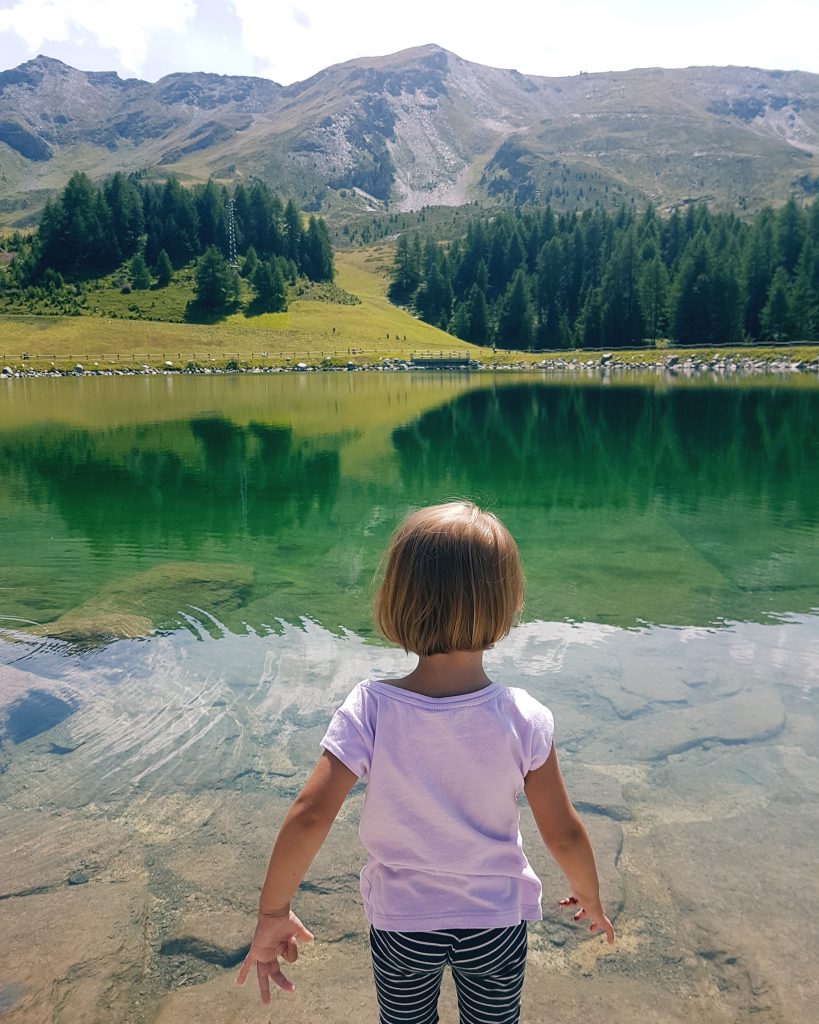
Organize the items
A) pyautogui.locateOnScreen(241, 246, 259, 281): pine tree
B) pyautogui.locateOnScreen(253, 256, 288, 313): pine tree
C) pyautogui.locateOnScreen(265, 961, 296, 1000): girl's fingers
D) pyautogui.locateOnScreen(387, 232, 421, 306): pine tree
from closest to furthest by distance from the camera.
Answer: pyautogui.locateOnScreen(265, 961, 296, 1000): girl's fingers < pyautogui.locateOnScreen(253, 256, 288, 313): pine tree < pyautogui.locateOnScreen(241, 246, 259, 281): pine tree < pyautogui.locateOnScreen(387, 232, 421, 306): pine tree

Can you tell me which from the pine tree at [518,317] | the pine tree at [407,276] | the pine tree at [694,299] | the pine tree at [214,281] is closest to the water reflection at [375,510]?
the pine tree at [694,299]

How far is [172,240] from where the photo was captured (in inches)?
5212

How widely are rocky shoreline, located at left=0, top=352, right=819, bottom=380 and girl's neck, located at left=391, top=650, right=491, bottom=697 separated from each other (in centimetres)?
8268

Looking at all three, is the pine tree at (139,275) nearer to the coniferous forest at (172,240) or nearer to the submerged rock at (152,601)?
the coniferous forest at (172,240)

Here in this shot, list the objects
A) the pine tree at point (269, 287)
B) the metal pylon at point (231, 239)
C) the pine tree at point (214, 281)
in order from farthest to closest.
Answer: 1. the metal pylon at point (231, 239)
2. the pine tree at point (269, 287)
3. the pine tree at point (214, 281)

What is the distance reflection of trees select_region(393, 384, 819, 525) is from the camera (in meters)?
20.0

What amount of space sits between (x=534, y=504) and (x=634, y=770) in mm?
12359

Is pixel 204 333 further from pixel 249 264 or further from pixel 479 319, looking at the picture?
pixel 479 319

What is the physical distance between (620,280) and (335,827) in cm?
11980

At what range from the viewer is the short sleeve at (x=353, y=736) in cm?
248

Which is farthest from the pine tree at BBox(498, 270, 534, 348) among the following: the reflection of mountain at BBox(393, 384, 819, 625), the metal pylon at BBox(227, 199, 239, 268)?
the reflection of mountain at BBox(393, 384, 819, 625)

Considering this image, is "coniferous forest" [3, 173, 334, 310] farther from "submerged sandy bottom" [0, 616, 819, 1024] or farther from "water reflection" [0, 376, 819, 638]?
"submerged sandy bottom" [0, 616, 819, 1024]

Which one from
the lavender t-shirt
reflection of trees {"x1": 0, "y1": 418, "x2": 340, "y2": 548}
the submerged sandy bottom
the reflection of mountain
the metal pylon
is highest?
the metal pylon

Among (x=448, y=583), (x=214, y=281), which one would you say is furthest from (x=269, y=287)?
(x=448, y=583)
